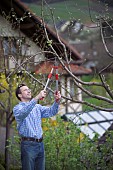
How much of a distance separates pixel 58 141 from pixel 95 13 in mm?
2361

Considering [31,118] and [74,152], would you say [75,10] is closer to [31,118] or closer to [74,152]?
[74,152]

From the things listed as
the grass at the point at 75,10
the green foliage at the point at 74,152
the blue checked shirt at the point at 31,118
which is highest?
the grass at the point at 75,10

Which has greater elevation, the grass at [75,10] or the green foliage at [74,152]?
the grass at [75,10]

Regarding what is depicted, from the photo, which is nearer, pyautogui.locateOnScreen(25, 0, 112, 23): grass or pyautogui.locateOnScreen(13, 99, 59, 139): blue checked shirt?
pyautogui.locateOnScreen(13, 99, 59, 139): blue checked shirt

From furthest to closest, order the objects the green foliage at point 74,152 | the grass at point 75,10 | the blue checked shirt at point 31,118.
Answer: the green foliage at point 74,152, the grass at point 75,10, the blue checked shirt at point 31,118

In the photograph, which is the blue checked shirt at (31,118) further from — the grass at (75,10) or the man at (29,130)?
the grass at (75,10)

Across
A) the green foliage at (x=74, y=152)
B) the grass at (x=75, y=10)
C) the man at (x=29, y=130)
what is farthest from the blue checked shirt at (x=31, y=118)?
the green foliage at (x=74, y=152)

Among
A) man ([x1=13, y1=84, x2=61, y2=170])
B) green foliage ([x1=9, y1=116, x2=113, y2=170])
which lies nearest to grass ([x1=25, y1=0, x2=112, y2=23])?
green foliage ([x1=9, y1=116, x2=113, y2=170])

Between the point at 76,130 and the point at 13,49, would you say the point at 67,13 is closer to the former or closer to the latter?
the point at 76,130

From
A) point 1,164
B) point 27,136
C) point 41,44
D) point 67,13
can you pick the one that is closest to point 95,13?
point 67,13

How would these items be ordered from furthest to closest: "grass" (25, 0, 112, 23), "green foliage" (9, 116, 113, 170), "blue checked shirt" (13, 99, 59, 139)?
1. "green foliage" (9, 116, 113, 170)
2. "grass" (25, 0, 112, 23)
3. "blue checked shirt" (13, 99, 59, 139)

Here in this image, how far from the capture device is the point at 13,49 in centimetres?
1418

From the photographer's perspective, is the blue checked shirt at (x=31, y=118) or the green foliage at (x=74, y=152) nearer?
the blue checked shirt at (x=31, y=118)

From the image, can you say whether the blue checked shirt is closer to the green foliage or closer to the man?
the man
